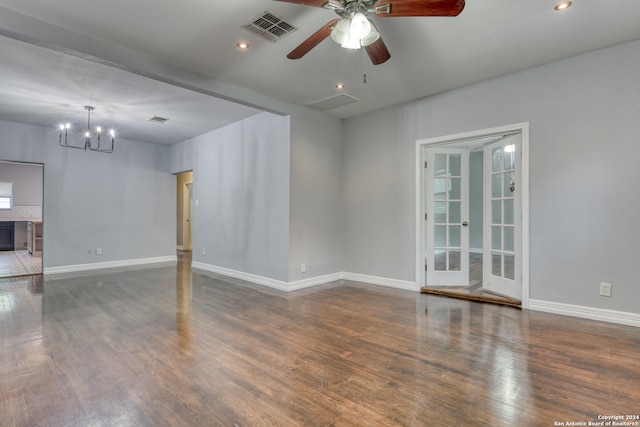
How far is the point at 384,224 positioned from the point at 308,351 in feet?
9.03

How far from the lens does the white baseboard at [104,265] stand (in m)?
5.95

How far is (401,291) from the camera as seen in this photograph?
457cm

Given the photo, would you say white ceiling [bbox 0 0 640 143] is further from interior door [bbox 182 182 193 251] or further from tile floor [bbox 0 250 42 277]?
interior door [bbox 182 182 193 251]

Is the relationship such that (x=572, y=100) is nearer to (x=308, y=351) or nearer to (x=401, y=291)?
(x=401, y=291)

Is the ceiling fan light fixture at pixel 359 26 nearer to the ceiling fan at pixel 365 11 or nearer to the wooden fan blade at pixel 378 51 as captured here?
the ceiling fan at pixel 365 11

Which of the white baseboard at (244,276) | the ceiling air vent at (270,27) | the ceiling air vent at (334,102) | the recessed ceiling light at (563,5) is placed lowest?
the white baseboard at (244,276)

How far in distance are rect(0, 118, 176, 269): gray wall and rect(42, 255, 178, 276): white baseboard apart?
0.07 metres

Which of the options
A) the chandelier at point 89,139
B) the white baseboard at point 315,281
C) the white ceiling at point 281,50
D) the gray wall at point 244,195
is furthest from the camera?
the chandelier at point 89,139

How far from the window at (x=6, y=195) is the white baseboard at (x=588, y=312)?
12.4 meters

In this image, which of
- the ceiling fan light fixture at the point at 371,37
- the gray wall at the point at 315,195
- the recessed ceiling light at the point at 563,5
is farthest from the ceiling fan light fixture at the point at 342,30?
the gray wall at the point at 315,195

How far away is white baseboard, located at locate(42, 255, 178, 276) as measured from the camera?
595 centimetres

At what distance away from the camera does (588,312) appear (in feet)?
10.8

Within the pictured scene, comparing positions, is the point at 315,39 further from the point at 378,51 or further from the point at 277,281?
the point at 277,281

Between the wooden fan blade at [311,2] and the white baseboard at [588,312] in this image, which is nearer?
the wooden fan blade at [311,2]
